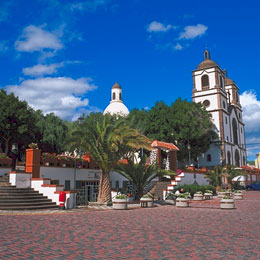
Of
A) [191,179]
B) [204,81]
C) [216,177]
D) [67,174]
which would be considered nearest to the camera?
[67,174]

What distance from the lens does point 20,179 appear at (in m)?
18.3

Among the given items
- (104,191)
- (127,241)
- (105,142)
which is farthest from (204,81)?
(127,241)

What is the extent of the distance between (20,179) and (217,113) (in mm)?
45433

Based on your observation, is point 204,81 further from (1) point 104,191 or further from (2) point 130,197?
(1) point 104,191

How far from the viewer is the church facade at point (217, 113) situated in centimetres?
5631

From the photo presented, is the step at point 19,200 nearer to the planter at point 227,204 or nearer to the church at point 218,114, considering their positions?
the planter at point 227,204

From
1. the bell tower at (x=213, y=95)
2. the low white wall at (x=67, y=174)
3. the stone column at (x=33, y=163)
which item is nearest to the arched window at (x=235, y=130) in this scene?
the bell tower at (x=213, y=95)

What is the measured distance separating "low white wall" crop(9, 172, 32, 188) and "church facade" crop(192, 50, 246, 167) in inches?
1690

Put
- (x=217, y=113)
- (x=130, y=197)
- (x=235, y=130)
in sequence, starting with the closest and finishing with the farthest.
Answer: (x=130, y=197) → (x=217, y=113) → (x=235, y=130)

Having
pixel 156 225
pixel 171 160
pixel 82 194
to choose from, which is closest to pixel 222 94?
pixel 171 160

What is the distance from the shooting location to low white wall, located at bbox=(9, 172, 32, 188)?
18031 mm

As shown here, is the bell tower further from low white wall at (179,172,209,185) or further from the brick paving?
the brick paving

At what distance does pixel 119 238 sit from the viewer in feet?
28.4

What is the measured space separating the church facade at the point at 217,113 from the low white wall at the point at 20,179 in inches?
1690
